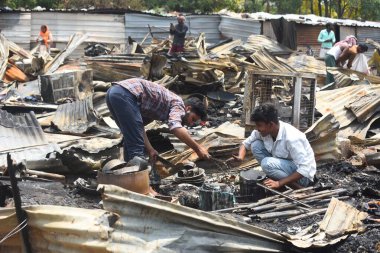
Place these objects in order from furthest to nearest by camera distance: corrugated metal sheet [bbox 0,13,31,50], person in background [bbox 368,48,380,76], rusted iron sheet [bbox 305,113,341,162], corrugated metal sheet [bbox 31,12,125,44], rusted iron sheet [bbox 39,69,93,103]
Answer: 1. corrugated metal sheet [bbox 31,12,125,44]
2. corrugated metal sheet [bbox 0,13,31,50]
3. person in background [bbox 368,48,380,76]
4. rusted iron sheet [bbox 39,69,93,103]
5. rusted iron sheet [bbox 305,113,341,162]

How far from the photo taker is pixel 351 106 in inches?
420

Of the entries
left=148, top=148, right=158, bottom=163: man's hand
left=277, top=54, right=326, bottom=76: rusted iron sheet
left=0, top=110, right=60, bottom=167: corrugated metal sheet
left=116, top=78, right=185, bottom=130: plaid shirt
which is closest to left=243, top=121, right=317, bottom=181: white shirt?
left=116, top=78, right=185, bottom=130: plaid shirt

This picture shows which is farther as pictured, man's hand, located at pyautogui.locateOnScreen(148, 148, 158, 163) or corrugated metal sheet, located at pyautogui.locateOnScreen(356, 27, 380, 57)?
corrugated metal sheet, located at pyautogui.locateOnScreen(356, 27, 380, 57)

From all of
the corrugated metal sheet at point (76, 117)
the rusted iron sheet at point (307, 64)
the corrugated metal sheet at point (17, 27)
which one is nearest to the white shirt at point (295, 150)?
the corrugated metal sheet at point (76, 117)

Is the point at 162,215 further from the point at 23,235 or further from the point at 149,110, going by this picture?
the point at 149,110

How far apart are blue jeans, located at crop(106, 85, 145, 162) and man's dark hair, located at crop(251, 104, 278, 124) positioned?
4.48ft

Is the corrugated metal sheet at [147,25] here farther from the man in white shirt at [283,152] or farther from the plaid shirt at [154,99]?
the man in white shirt at [283,152]

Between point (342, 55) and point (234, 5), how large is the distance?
2348 cm

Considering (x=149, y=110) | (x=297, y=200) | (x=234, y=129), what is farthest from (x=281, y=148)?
(x=234, y=129)

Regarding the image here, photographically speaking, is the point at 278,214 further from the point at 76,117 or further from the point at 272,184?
the point at 76,117

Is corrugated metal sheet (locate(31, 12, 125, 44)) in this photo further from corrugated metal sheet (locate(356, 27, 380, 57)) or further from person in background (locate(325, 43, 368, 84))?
person in background (locate(325, 43, 368, 84))

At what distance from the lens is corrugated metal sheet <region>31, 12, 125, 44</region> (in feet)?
86.9

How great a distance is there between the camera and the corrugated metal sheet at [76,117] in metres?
10.8

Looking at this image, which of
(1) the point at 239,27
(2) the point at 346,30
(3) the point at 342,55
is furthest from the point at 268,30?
(3) the point at 342,55
